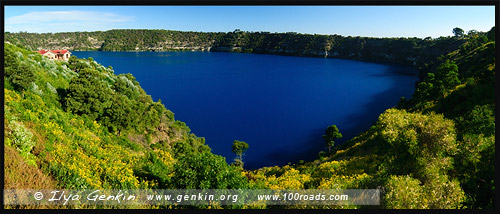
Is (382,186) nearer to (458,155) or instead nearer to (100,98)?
(458,155)

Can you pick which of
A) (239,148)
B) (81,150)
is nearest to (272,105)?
(239,148)

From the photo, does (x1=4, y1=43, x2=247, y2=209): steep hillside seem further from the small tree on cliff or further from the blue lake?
the blue lake

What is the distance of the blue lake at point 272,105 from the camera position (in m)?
Result: 55.7

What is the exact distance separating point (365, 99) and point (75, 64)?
8612cm

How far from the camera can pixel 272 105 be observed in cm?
8306

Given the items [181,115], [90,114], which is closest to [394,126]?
[90,114]

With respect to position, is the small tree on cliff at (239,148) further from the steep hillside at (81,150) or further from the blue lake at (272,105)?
the steep hillside at (81,150)

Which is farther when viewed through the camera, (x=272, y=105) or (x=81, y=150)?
(x=272, y=105)

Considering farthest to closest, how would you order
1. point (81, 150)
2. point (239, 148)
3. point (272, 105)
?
1. point (272, 105)
2. point (239, 148)
3. point (81, 150)

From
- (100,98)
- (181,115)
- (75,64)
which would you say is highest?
(75,64)

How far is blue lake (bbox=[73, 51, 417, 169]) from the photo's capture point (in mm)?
55703

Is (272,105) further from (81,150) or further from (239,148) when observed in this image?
(81,150)

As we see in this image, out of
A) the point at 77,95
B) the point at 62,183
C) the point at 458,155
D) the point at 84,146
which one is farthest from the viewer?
the point at 77,95

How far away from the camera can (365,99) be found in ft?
305
